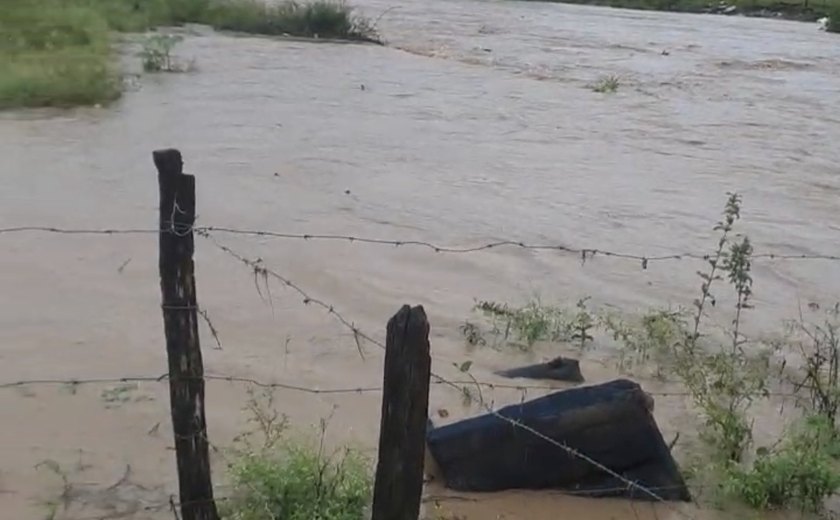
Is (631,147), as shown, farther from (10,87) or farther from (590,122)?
(10,87)

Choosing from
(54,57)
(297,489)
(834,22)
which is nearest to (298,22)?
(54,57)

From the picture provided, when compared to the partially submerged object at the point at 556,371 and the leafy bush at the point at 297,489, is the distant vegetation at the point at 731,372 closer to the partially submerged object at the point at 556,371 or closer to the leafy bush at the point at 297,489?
the partially submerged object at the point at 556,371

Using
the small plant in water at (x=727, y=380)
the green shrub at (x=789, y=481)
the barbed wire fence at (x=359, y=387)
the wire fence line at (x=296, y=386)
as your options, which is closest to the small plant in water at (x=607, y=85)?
the barbed wire fence at (x=359, y=387)

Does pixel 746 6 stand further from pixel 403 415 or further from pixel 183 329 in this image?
pixel 403 415

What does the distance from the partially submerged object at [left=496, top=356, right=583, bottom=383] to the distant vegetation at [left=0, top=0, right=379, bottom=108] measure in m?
10.0

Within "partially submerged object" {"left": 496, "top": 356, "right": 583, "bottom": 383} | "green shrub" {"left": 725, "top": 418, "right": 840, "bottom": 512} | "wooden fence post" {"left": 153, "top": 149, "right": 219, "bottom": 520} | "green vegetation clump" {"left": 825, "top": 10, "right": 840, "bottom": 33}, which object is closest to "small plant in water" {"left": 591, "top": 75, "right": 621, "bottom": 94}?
"partially submerged object" {"left": 496, "top": 356, "right": 583, "bottom": 383}

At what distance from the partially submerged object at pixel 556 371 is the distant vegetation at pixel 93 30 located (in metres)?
10.0

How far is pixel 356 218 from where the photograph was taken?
34.7 feet

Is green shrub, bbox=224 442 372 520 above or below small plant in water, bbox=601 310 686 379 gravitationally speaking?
above

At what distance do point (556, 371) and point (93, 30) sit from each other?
17.0 metres

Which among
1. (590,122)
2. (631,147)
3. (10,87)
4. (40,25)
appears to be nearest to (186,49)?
(40,25)

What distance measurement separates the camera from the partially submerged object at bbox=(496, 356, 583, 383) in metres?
6.76

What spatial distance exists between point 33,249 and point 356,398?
367 centimetres

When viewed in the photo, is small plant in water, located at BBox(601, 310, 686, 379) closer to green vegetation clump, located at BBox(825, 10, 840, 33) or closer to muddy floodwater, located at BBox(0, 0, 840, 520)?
muddy floodwater, located at BBox(0, 0, 840, 520)
